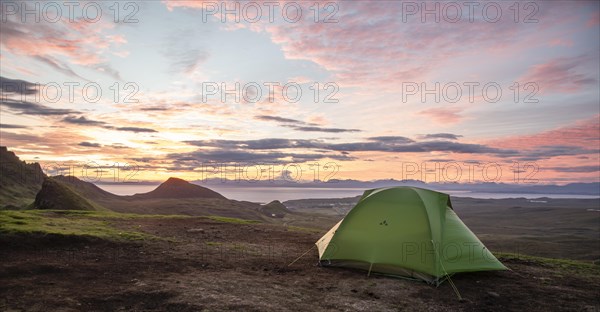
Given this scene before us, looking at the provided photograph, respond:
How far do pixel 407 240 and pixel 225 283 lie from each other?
7109 mm

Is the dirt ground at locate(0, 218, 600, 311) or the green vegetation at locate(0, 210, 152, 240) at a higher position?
the green vegetation at locate(0, 210, 152, 240)

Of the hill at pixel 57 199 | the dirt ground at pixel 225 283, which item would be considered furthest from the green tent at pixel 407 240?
the hill at pixel 57 199

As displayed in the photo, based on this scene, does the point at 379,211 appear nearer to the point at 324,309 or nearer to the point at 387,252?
the point at 387,252

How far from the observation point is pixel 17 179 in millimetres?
108125

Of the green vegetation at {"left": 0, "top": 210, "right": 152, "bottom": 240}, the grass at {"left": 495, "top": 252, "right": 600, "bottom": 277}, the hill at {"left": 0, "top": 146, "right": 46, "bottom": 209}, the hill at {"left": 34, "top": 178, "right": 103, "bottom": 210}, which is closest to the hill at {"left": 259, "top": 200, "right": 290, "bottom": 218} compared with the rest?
the hill at {"left": 0, "top": 146, "right": 46, "bottom": 209}

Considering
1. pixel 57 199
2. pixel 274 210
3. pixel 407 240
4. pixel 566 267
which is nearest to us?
pixel 407 240

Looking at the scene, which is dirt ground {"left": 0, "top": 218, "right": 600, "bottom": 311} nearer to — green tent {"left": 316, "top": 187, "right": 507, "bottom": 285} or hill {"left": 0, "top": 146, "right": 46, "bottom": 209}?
green tent {"left": 316, "top": 187, "right": 507, "bottom": 285}

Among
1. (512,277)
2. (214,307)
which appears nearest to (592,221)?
(512,277)

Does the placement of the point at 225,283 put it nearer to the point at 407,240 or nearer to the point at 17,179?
the point at 407,240

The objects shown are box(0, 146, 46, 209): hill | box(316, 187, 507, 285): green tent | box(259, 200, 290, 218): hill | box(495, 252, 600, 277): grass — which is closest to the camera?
box(316, 187, 507, 285): green tent

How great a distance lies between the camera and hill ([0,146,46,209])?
91100 mm

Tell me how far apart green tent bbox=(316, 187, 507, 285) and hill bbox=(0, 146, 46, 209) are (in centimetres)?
9569

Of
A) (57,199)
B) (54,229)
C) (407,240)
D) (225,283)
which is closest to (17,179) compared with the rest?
(57,199)

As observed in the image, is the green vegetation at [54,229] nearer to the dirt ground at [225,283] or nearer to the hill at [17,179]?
the dirt ground at [225,283]
